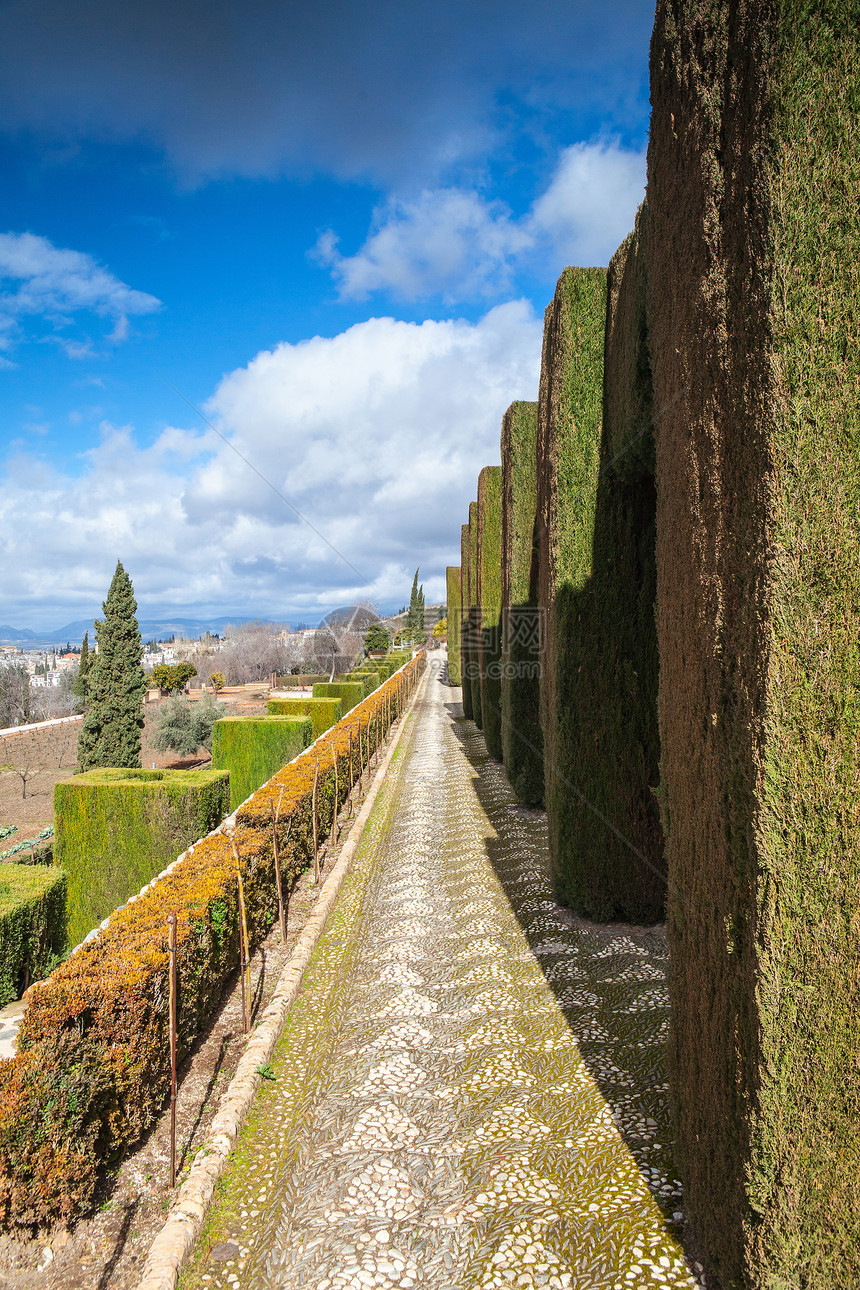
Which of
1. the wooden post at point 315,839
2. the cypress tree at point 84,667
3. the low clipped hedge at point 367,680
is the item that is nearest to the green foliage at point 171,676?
the cypress tree at point 84,667

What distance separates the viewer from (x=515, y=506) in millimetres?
10797

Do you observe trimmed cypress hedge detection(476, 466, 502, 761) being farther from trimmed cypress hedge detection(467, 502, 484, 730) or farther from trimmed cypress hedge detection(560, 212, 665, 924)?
trimmed cypress hedge detection(560, 212, 665, 924)

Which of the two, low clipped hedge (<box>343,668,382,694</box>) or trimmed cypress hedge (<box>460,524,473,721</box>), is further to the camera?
low clipped hedge (<box>343,668,382,694</box>)

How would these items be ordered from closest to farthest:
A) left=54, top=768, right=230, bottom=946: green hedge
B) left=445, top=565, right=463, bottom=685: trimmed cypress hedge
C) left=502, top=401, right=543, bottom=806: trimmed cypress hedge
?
left=54, top=768, right=230, bottom=946: green hedge, left=502, top=401, right=543, bottom=806: trimmed cypress hedge, left=445, top=565, right=463, bottom=685: trimmed cypress hedge

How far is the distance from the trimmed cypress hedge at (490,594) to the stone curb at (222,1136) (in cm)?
920

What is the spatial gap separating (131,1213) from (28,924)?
335 cm

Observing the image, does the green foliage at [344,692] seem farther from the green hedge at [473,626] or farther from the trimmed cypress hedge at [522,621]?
the trimmed cypress hedge at [522,621]

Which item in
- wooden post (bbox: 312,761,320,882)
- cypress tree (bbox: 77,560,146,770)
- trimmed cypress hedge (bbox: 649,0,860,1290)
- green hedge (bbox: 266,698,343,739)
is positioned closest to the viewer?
trimmed cypress hedge (bbox: 649,0,860,1290)

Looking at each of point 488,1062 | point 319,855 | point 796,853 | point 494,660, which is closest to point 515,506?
point 494,660

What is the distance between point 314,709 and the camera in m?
17.5

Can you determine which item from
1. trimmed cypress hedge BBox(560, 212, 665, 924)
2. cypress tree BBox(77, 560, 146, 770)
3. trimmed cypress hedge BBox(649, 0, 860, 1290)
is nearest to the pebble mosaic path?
trimmed cypress hedge BBox(560, 212, 665, 924)

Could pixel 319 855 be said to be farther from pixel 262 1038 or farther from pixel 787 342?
pixel 787 342

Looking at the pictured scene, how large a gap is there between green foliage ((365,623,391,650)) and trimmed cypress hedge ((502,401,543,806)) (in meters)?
42.6

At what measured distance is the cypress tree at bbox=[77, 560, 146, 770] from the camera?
61.4ft
